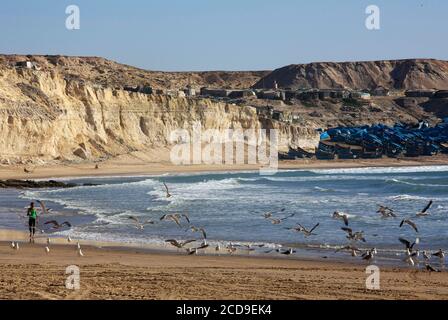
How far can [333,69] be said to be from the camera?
152 m

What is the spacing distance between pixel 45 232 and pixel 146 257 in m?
5.95

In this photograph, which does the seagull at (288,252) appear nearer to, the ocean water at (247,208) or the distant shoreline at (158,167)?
the ocean water at (247,208)

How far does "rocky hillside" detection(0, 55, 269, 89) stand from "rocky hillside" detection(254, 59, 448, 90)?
8107mm

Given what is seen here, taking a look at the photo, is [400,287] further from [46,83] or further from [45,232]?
[46,83]

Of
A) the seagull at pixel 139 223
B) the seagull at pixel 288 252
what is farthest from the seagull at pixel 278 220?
the seagull at pixel 288 252

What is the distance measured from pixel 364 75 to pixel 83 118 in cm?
10793

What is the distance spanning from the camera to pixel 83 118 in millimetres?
54594

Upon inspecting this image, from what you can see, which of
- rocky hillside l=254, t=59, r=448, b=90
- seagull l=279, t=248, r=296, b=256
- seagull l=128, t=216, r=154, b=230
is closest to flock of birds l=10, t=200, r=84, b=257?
seagull l=128, t=216, r=154, b=230

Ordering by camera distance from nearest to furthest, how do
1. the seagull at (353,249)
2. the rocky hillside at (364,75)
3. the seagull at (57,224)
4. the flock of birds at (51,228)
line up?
the seagull at (353,249) < the flock of birds at (51,228) < the seagull at (57,224) < the rocky hillside at (364,75)

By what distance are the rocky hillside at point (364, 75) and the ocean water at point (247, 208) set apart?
102 meters

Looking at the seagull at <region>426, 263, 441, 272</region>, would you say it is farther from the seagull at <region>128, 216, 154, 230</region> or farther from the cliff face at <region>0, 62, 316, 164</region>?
the cliff face at <region>0, 62, 316, 164</region>

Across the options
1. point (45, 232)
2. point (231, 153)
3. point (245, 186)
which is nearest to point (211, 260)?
point (45, 232)

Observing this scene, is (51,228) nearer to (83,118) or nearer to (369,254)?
(369,254)

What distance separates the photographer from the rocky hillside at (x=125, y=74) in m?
106
